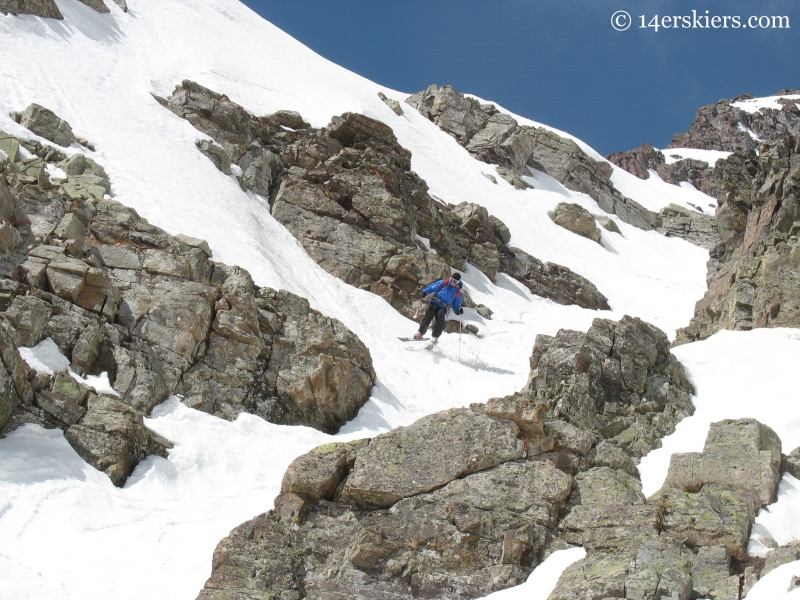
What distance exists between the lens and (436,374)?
1953 cm

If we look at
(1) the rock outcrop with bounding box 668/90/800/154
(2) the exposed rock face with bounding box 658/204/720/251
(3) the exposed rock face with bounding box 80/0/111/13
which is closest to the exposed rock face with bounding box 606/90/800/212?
(1) the rock outcrop with bounding box 668/90/800/154

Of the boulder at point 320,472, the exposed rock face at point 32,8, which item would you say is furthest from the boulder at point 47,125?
the boulder at point 320,472

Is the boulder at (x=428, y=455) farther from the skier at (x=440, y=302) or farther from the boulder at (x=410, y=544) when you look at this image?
the skier at (x=440, y=302)

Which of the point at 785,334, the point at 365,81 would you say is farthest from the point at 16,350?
the point at 365,81

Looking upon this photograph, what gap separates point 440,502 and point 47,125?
1711 centimetres

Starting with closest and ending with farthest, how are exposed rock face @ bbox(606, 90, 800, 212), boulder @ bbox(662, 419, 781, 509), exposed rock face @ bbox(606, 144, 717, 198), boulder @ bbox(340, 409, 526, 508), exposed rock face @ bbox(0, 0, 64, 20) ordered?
1. boulder @ bbox(662, 419, 781, 509)
2. boulder @ bbox(340, 409, 526, 508)
3. exposed rock face @ bbox(0, 0, 64, 20)
4. exposed rock face @ bbox(606, 144, 717, 198)
5. exposed rock face @ bbox(606, 90, 800, 212)

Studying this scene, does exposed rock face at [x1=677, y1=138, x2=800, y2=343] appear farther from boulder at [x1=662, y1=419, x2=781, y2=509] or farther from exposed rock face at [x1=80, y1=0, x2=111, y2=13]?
exposed rock face at [x1=80, y1=0, x2=111, y2=13]

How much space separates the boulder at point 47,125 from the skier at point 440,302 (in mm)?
10841

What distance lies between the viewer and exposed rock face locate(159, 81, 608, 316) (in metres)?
25.9

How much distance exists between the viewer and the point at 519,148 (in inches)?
2029

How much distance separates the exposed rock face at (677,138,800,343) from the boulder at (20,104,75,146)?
1782 centimetres

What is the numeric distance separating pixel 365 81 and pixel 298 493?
146 feet

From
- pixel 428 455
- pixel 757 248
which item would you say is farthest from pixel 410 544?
pixel 757 248

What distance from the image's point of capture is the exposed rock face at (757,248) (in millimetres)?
18938
